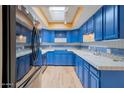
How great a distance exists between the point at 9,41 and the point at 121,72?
6.05 ft

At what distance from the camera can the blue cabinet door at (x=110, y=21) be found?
9.81ft

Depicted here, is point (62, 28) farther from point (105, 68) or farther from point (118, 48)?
point (105, 68)

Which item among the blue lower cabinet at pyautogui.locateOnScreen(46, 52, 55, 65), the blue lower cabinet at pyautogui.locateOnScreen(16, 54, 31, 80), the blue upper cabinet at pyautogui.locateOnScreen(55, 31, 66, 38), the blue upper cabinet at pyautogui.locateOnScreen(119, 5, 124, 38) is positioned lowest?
the blue lower cabinet at pyautogui.locateOnScreen(46, 52, 55, 65)

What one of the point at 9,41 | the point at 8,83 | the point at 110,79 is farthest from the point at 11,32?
the point at 110,79

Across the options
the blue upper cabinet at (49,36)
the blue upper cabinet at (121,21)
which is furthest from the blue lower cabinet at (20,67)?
the blue upper cabinet at (49,36)

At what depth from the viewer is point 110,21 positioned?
329 centimetres

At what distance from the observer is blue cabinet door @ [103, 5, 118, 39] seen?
2.99 metres

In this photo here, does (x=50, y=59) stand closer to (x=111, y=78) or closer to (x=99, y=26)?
(x=99, y=26)

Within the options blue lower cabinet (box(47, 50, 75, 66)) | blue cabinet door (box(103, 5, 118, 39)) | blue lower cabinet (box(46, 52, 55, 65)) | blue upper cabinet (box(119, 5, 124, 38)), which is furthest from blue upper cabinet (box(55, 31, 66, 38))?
blue upper cabinet (box(119, 5, 124, 38))

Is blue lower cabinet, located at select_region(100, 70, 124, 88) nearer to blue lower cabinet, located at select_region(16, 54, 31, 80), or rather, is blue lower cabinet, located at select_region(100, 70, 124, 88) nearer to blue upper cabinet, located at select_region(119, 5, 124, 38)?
blue upper cabinet, located at select_region(119, 5, 124, 38)

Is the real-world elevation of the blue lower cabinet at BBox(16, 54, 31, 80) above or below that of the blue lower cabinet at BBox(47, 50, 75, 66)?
above

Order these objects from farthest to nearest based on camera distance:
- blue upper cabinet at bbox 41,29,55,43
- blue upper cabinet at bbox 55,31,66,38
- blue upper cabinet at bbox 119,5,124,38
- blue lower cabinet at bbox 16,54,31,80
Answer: blue upper cabinet at bbox 55,31,66,38, blue upper cabinet at bbox 41,29,55,43, blue upper cabinet at bbox 119,5,124,38, blue lower cabinet at bbox 16,54,31,80

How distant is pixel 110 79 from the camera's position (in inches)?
100
